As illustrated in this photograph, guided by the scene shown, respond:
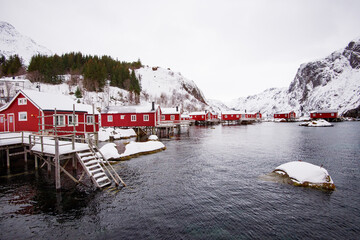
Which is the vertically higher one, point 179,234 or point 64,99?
point 64,99

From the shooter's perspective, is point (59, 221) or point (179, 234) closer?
point (179, 234)

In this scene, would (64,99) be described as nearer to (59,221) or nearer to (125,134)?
(125,134)

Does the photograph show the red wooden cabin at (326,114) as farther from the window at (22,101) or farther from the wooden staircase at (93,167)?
the window at (22,101)

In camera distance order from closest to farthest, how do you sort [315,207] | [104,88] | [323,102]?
[315,207] < [104,88] < [323,102]

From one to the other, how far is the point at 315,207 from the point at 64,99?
2985 cm

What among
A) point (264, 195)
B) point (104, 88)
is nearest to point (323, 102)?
point (104, 88)

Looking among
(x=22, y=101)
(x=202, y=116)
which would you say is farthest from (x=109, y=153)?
(x=202, y=116)

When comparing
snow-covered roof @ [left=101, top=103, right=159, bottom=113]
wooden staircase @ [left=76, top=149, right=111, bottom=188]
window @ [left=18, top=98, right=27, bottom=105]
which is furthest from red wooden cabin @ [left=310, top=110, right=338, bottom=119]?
window @ [left=18, top=98, right=27, bottom=105]

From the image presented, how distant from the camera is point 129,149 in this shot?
2400 cm

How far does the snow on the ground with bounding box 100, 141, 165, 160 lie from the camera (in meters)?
21.8

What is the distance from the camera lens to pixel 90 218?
10031 mm

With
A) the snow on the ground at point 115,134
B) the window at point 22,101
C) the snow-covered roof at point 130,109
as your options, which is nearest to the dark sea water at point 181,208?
the window at point 22,101

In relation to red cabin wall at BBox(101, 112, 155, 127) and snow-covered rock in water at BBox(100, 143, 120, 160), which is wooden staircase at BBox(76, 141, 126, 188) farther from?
red cabin wall at BBox(101, 112, 155, 127)

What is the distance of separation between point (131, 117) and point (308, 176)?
125ft
